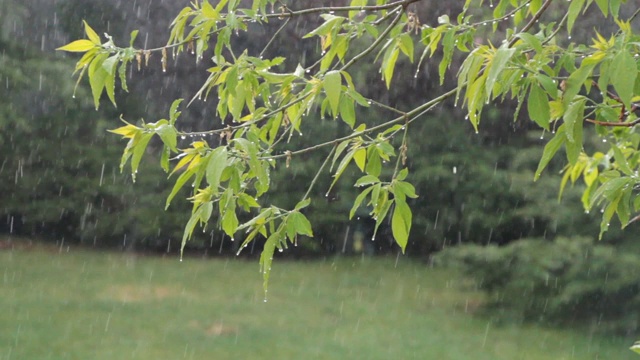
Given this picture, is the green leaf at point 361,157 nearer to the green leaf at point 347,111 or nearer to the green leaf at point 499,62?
the green leaf at point 347,111

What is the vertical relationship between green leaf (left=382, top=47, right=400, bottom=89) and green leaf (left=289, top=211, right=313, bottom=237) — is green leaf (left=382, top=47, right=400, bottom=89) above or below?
above

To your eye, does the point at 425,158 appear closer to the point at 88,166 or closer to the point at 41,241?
the point at 88,166

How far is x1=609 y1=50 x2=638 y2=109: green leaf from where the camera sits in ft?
4.07

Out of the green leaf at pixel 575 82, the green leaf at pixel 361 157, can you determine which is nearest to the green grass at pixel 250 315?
the green leaf at pixel 361 157

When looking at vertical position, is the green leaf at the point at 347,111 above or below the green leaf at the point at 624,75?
below

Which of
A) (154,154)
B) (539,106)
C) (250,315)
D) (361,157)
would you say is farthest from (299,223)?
(154,154)

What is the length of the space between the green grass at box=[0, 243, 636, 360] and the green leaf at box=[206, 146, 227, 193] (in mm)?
4733

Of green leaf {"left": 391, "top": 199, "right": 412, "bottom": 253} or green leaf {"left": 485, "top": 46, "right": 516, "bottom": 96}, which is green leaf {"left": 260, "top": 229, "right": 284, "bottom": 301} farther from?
green leaf {"left": 485, "top": 46, "right": 516, "bottom": 96}

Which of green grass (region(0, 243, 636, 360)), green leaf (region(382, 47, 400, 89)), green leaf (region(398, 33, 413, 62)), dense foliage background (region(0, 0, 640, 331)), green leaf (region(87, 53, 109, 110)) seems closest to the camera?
green leaf (region(87, 53, 109, 110))

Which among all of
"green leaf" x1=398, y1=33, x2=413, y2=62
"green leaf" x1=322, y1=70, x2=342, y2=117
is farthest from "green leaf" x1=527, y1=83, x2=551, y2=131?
"green leaf" x1=398, y1=33, x2=413, y2=62

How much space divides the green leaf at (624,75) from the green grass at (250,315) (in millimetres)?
5205

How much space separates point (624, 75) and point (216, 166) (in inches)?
31.9

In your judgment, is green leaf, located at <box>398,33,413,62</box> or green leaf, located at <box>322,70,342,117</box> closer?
green leaf, located at <box>322,70,342,117</box>

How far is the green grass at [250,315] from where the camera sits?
642 cm
